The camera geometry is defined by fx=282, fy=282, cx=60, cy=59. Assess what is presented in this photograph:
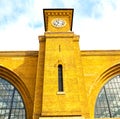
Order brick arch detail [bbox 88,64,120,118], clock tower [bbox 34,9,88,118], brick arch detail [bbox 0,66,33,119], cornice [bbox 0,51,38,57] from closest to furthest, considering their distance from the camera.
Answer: clock tower [bbox 34,9,88,118] → brick arch detail [bbox 0,66,33,119] → brick arch detail [bbox 88,64,120,118] → cornice [bbox 0,51,38,57]

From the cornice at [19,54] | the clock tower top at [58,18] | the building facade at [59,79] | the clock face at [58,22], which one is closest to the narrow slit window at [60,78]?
the building facade at [59,79]

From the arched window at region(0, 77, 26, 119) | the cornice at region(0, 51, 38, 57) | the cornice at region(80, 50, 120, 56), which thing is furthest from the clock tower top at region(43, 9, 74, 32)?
the arched window at region(0, 77, 26, 119)

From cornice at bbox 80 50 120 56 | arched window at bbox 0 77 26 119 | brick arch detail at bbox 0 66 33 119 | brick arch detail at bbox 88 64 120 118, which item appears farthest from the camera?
cornice at bbox 80 50 120 56

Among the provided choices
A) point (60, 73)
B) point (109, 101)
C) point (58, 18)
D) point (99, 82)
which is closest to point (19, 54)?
point (58, 18)

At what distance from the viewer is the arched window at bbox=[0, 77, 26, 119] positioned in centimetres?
2084

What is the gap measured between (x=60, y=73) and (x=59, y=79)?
0.58m

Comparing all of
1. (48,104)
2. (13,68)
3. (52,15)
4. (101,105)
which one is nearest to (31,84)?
(13,68)

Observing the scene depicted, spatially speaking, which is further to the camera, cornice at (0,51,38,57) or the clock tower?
cornice at (0,51,38,57)

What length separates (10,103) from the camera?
21.7 meters

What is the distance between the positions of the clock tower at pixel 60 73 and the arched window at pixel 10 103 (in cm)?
261

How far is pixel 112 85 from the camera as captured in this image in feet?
76.6

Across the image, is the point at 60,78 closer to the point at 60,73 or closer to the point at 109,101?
the point at 60,73

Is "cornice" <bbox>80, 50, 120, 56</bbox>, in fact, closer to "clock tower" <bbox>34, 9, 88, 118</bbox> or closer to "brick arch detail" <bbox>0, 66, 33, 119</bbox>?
"clock tower" <bbox>34, 9, 88, 118</bbox>

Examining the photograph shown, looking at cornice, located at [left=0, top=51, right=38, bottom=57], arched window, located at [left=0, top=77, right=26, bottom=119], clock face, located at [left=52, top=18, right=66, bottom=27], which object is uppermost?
clock face, located at [left=52, top=18, right=66, bottom=27]
